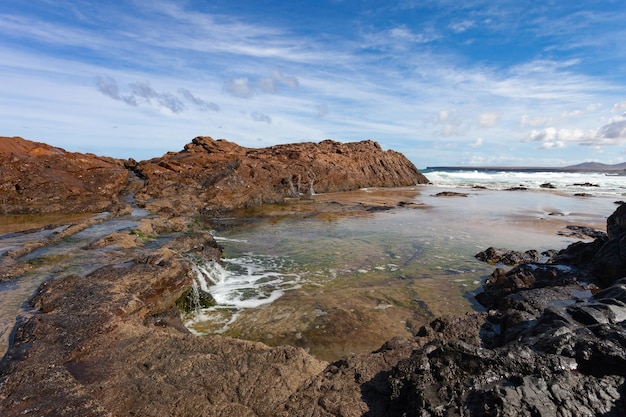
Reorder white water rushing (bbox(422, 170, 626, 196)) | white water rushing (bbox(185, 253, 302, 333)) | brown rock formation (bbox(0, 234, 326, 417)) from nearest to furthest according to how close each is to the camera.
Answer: brown rock formation (bbox(0, 234, 326, 417)) < white water rushing (bbox(185, 253, 302, 333)) < white water rushing (bbox(422, 170, 626, 196))

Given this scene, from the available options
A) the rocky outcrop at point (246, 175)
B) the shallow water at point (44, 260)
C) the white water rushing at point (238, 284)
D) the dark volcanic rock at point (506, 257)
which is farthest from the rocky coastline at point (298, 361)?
the rocky outcrop at point (246, 175)

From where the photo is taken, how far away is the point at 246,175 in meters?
26.1

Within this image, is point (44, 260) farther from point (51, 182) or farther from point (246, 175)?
point (246, 175)

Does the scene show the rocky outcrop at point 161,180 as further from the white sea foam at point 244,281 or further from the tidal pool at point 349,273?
the white sea foam at point 244,281

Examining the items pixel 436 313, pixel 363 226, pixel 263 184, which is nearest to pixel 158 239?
pixel 436 313

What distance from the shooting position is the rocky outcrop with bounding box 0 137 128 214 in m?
17.2

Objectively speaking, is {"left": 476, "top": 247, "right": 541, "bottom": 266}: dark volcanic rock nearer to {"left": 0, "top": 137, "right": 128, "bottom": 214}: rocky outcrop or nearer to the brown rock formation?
the brown rock formation

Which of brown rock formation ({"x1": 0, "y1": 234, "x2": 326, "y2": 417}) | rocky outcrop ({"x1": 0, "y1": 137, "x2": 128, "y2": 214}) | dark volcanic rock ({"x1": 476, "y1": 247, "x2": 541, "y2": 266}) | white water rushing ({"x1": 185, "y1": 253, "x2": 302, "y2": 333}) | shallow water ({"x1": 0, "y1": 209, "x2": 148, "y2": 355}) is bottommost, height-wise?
white water rushing ({"x1": 185, "y1": 253, "x2": 302, "y2": 333})

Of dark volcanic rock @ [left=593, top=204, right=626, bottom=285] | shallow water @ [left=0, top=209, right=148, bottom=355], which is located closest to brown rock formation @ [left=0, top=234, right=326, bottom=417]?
shallow water @ [left=0, top=209, right=148, bottom=355]

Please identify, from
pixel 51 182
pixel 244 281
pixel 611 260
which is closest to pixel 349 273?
pixel 244 281

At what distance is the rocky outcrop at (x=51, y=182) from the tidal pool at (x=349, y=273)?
8.20 metres

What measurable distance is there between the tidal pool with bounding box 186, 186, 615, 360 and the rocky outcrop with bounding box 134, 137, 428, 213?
4.31m

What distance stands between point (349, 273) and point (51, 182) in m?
18.3

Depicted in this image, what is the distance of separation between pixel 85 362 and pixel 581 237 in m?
17.3
